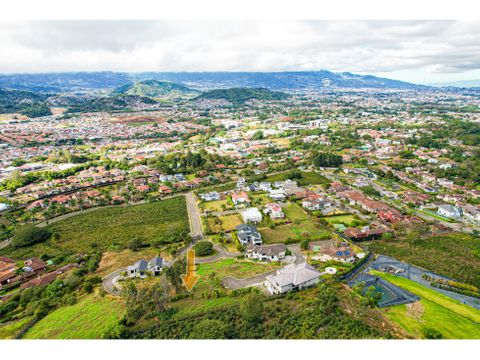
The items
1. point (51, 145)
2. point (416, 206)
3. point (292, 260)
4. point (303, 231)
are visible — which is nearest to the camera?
point (292, 260)

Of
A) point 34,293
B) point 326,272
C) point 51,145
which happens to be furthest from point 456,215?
point 51,145

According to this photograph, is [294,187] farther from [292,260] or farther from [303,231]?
[292,260]

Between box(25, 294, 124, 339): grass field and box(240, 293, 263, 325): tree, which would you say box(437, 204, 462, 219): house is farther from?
box(25, 294, 124, 339): grass field

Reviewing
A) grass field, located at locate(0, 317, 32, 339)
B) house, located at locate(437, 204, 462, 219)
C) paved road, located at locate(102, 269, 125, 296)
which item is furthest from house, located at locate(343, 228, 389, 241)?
grass field, located at locate(0, 317, 32, 339)

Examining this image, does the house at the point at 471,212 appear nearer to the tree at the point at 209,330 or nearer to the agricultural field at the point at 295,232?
the agricultural field at the point at 295,232

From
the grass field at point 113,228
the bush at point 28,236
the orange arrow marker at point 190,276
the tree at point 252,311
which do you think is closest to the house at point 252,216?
the grass field at point 113,228
